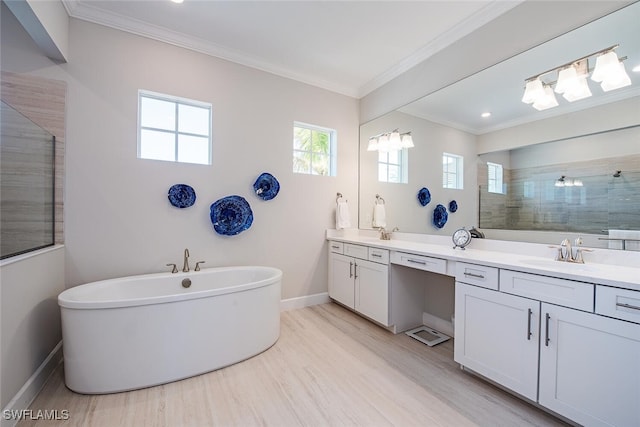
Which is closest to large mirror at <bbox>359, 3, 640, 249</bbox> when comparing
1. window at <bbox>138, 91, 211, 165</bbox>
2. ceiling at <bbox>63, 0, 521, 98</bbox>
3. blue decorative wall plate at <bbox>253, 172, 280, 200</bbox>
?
ceiling at <bbox>63, 0, 521, 98</bbox>

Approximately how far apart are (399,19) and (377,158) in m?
1.50

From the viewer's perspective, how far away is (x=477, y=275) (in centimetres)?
181

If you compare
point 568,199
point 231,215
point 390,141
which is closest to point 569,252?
point 568,199

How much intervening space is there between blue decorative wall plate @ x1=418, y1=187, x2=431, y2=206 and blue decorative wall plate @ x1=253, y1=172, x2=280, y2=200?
62.9 inches

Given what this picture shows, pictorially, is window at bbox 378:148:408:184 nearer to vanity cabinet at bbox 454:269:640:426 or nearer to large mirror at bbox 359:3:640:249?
large mirror at bbox 359:3:640:249

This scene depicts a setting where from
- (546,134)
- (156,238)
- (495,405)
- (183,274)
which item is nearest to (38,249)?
(156,238)

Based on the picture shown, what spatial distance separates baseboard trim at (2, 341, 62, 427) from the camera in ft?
4.73

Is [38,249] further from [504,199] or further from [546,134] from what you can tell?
[546,134]

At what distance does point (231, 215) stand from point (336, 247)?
131 centimetres

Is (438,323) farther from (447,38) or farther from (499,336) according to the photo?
(447,38)

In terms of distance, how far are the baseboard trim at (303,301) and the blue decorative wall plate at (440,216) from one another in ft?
5.41

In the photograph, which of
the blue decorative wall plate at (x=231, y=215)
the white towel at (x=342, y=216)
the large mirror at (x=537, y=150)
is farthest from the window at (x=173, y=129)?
the large mirror at (x=537, y=150)

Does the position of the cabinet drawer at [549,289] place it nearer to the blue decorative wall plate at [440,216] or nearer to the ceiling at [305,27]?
the blue decorative wall plate at [440,216]

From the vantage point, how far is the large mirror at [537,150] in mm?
1615
